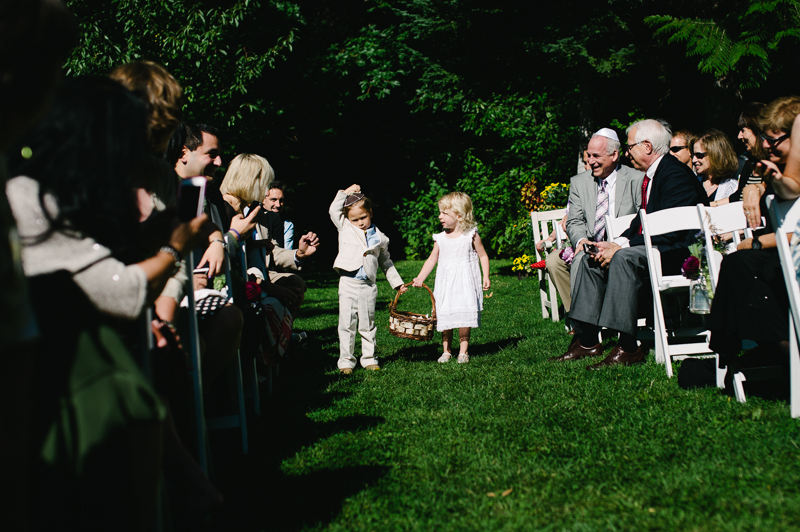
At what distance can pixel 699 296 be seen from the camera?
468 centimetres

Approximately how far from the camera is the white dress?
20.1ft

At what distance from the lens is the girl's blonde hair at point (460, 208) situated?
643 cm

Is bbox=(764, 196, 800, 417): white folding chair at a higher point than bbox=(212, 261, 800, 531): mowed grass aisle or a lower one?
higher

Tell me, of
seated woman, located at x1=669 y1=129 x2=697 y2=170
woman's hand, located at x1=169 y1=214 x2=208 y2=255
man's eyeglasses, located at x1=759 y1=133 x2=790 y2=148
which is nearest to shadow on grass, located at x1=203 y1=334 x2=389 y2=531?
woman's hand, located at x1=169 y1=214 x2=208 y2=255

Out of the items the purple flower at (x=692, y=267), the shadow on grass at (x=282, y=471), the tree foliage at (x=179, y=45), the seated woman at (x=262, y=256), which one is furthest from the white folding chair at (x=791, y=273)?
the tree foliage at (x=179, y=45)

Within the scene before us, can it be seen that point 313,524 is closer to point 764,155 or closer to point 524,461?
point 524,461

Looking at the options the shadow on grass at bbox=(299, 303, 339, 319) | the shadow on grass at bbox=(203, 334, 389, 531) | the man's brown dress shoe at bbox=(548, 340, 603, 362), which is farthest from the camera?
the shadow on grass at bbox=(299, 303, 339, 319)

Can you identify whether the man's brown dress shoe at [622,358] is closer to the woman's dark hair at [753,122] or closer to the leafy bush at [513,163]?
the woman's dark hair at [753,122]

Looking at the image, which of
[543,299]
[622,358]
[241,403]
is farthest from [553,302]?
[241,403]

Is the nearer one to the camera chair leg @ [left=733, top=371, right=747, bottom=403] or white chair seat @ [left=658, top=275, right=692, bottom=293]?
chair leg @ [left=733, top=371, right=747, bottom=403]

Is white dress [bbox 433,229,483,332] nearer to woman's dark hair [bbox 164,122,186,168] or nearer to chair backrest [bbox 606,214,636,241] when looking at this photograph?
chair backrest [bbox 606,214,636,241]

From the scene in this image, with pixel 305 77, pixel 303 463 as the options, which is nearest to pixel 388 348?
pixel 303 463

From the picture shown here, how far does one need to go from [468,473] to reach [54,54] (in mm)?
2413

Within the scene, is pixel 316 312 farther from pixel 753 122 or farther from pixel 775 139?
pixel 775 139
